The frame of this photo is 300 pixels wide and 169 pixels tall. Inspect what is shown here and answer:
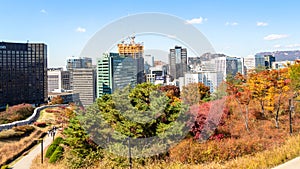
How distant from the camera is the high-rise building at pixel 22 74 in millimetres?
38938

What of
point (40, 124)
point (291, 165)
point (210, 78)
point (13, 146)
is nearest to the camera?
point (291, 165)

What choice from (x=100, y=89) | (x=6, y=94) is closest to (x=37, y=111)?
(x=100, y=89)

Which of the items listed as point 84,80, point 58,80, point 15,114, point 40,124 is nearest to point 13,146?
point 40,124

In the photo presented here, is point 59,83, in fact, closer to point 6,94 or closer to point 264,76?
point 6,94

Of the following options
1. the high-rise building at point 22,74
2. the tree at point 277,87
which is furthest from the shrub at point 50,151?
the high-rise building at point 22,74

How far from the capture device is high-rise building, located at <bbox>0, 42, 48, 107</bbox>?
3894 centimetres

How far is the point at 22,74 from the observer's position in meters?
40.8

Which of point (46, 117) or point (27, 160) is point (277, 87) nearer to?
point (27, 160)

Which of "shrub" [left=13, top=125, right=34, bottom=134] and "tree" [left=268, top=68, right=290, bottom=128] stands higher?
"tree" [left=268, top=68, right=290, bottom=128]

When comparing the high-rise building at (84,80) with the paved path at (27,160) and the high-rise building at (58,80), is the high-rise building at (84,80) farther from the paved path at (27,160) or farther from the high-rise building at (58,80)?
the high-rise building at (58,80)

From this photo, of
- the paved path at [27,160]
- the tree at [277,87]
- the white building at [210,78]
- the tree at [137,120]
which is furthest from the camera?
the white building at [210,78]

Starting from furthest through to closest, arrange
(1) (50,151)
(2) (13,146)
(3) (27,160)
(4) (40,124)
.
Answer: (4) (40,124) < (2) (13,146) < (3) (27,160) < (1) (50,151)

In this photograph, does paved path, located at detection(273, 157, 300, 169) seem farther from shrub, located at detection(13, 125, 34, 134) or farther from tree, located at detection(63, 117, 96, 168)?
shrub, located at detection(13, 125, 34, 134)

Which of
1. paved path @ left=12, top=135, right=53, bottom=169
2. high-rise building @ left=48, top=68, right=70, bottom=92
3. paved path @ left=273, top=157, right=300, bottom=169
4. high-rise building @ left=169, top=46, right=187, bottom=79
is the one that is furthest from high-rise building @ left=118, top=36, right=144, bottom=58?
high-rise building @ left=48, top=68, right=70, bottom=92
